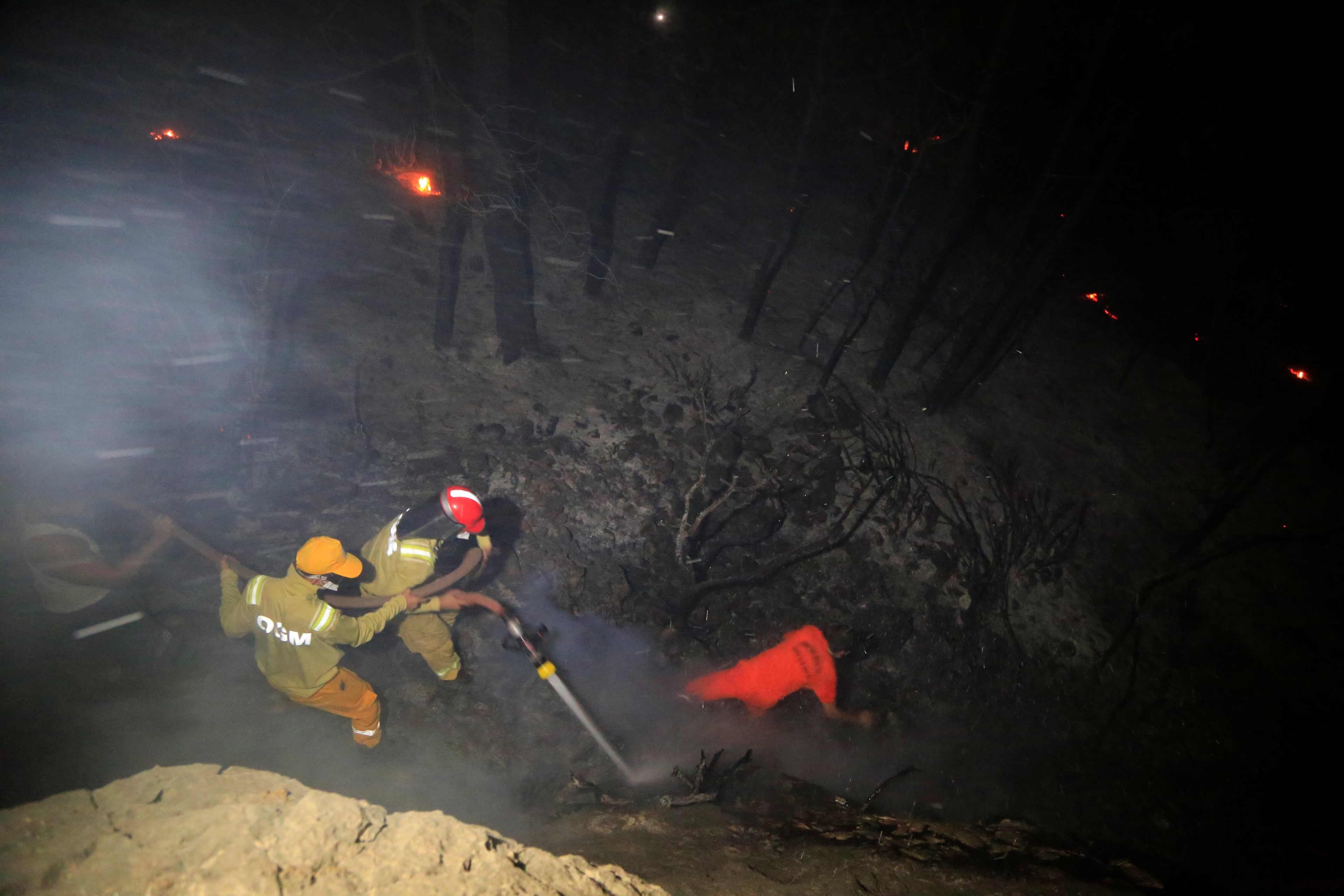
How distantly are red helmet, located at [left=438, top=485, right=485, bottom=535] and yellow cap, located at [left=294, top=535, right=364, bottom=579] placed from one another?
0.88 meters

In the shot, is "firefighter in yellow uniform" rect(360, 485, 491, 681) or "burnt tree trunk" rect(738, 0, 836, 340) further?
"burnt tree trunk" rect(738, 0, 836, 340)

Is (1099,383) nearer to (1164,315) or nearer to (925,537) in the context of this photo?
(1164,315)

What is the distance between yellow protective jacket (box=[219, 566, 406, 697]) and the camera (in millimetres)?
3846

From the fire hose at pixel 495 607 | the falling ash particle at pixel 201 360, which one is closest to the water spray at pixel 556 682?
the fire hose at pixel 495 607

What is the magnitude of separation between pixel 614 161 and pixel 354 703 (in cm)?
835

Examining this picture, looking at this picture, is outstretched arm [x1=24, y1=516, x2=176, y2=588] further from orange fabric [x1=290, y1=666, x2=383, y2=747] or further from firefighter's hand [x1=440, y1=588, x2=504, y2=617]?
firefighter's hand [x1=440, y1=588, x2=504, y2=617]

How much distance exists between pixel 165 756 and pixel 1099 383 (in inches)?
562

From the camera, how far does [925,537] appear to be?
306 inches

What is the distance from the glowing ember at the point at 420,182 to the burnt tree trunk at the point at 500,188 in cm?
179

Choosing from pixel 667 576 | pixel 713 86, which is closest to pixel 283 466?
pixel 667 576

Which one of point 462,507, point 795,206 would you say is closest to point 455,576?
point 462,507

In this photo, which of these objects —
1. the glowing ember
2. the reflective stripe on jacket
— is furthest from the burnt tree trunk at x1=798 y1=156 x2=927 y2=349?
the reflective stripe on jacket

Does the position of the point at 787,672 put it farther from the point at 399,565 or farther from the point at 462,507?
the point at 399,565

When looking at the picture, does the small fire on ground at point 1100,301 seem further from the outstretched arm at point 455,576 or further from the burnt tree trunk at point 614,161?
the outstretched arm at point 455,576
